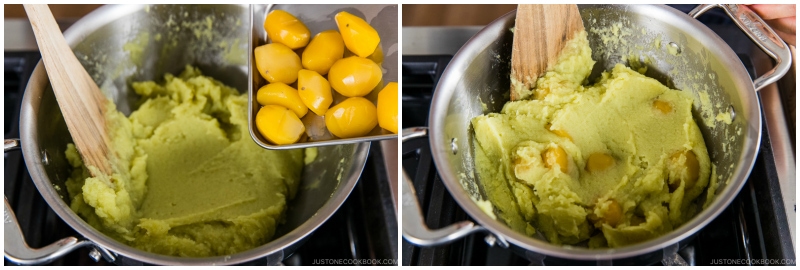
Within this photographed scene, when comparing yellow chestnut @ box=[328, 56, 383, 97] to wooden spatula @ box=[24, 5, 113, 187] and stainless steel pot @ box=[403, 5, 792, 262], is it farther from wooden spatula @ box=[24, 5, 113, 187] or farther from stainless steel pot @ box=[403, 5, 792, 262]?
wooden spatula @ box=[24, 5, 113, 187]

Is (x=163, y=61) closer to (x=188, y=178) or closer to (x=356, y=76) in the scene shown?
(x=188, y=178)

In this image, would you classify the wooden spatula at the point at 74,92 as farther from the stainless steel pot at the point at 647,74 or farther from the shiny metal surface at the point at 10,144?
the stainless steel pot at the point at 647,74

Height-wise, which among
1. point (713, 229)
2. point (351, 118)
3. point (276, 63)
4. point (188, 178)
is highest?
point (276, 63)

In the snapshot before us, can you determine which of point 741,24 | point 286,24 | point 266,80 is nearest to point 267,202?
point 266,80

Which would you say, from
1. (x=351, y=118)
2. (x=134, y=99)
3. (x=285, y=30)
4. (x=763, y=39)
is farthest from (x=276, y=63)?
(x=763, y=39)

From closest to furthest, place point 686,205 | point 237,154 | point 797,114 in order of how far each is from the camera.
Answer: point 686,205 < point 797,114 < point 237,154

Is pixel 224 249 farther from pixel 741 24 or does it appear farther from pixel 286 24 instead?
pixel 741 24
